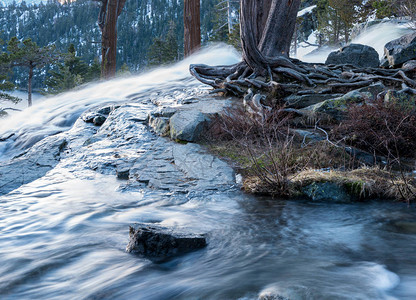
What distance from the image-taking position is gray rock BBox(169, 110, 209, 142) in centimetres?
751

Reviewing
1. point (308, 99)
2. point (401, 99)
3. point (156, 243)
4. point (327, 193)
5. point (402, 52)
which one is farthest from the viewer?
point (402, 52)

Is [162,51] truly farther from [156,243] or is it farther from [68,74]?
[156,243]

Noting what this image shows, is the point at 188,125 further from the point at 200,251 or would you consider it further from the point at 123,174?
the point at 200,251

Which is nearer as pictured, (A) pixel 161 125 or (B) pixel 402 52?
(A) pixel 161 125

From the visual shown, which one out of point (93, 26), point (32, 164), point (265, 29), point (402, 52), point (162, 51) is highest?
point (93, 26)

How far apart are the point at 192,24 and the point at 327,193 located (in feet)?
45.4

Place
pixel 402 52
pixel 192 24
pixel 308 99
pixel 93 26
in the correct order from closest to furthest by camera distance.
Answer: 1. pixel 308 99
2. pixel 402 52
3. pixel 192 24
4. pixel 93 26

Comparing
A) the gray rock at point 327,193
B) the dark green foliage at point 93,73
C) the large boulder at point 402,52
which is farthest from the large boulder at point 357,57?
the dark green foliage at point 93,73

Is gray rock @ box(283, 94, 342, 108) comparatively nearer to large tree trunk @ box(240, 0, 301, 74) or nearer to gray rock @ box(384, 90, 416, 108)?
gray rock @ box(384, 90, 416, 108)

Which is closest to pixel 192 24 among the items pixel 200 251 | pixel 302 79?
pixel 302 79

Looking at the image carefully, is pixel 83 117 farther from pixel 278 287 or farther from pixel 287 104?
pixel 278 287

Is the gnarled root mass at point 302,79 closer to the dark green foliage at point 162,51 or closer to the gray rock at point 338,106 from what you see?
the gray rock at point 338,106

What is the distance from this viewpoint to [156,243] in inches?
136

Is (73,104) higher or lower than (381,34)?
lower
